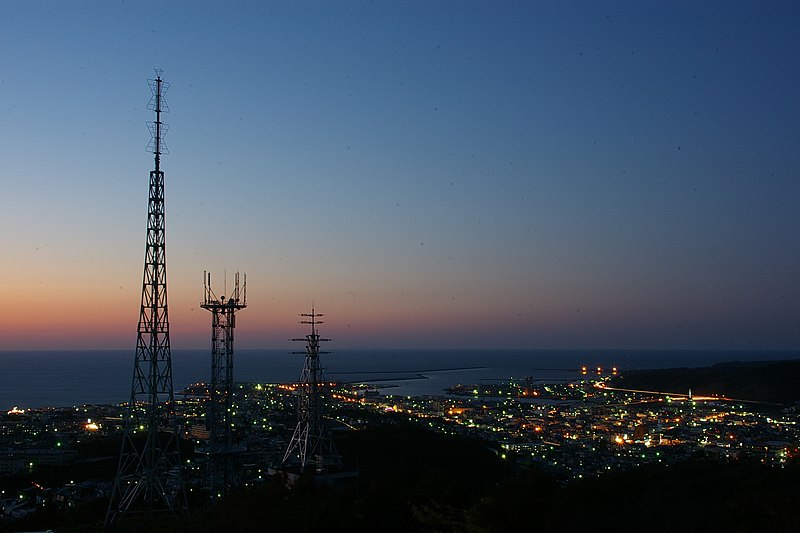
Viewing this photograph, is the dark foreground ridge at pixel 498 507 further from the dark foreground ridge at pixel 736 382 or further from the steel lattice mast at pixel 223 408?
the dark foreground ridge at pixel 736 382

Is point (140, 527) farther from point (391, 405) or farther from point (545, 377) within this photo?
point (545, 377)

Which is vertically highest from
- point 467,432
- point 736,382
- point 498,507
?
point 498,507

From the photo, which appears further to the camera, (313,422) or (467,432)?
(467,432)

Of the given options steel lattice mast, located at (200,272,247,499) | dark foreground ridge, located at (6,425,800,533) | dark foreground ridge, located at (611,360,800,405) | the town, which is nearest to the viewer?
dark foreground ridge, located at (6,425,800,533)

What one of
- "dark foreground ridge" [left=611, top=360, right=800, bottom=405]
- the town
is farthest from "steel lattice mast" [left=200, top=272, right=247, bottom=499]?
"dark foreground ridge" [left=611, top=360, right=800, bottom=405]

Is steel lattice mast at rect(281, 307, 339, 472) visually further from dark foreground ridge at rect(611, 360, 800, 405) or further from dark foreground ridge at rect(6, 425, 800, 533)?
dark foreground ridge at rect(611, 360, 800, 405)

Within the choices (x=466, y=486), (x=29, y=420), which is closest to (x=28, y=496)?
(x=466, y=486)

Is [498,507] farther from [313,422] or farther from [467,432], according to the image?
[467,432]

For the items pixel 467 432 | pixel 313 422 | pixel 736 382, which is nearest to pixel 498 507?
pixel 313 422

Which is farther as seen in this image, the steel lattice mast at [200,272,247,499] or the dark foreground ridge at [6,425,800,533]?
the steel lattice mast at [200,272,247,499]
